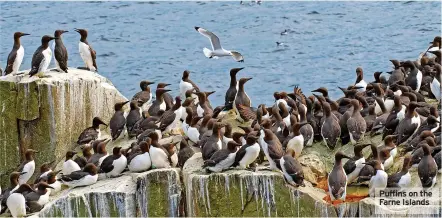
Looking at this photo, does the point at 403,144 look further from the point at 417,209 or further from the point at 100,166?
the point at 100,166

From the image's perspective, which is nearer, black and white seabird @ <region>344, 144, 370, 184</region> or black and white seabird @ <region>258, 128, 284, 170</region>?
black and white seabird @ <region>258, 128, 284, 170</region>

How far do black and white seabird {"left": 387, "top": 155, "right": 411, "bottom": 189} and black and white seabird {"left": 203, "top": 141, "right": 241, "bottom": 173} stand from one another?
2125mm

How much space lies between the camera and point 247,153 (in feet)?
51.4

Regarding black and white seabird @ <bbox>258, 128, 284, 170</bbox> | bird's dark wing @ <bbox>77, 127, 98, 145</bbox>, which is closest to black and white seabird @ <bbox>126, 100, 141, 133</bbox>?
bird's dark wing @ <bbox>77, 127, 98, 145</bbox>

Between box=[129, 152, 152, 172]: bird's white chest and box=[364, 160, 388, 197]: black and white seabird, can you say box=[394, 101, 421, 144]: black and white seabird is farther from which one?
box=[129, 152, 152, 172]: bird's white chest

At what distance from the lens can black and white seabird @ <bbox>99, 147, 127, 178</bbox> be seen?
1653 centimetres

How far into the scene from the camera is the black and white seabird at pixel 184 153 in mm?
16859

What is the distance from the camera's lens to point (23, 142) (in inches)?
766

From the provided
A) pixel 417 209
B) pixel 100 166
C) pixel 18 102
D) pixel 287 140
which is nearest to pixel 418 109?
pixel 287 140

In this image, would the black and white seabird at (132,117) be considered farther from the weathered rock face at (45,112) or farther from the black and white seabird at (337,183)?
the black and white seabird at (337,183)

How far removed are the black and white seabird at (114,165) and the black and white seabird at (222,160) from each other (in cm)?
140

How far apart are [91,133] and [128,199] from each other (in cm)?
337

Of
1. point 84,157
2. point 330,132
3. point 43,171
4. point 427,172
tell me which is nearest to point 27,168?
point 43,171

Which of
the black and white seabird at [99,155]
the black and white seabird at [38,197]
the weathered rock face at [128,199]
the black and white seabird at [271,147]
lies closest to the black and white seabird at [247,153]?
the black and white seabird at [271,147]
